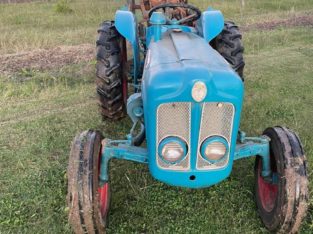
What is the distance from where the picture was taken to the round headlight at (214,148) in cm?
283

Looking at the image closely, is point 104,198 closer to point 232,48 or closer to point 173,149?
point 173,149

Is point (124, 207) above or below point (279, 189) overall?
below

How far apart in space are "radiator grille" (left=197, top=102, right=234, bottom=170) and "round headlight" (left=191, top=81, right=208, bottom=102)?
0.30 feet

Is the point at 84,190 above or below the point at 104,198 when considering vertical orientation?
above

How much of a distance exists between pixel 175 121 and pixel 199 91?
29 centimetres

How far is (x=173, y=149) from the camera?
2832 millimetres

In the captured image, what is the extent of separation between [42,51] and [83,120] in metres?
4.09

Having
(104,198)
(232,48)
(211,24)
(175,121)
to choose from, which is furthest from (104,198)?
(232,48)

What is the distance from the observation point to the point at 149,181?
398 centimetres

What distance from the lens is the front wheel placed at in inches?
119

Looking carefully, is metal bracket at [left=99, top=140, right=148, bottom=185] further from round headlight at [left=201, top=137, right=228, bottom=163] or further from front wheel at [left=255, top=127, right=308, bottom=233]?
front wheel at [left=255, top=127, right=308, bottom=233]

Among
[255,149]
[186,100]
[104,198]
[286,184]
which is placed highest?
[186,100]

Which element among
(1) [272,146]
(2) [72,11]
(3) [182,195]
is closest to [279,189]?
(1) [272,146]

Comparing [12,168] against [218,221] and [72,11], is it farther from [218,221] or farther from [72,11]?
[72,11]
